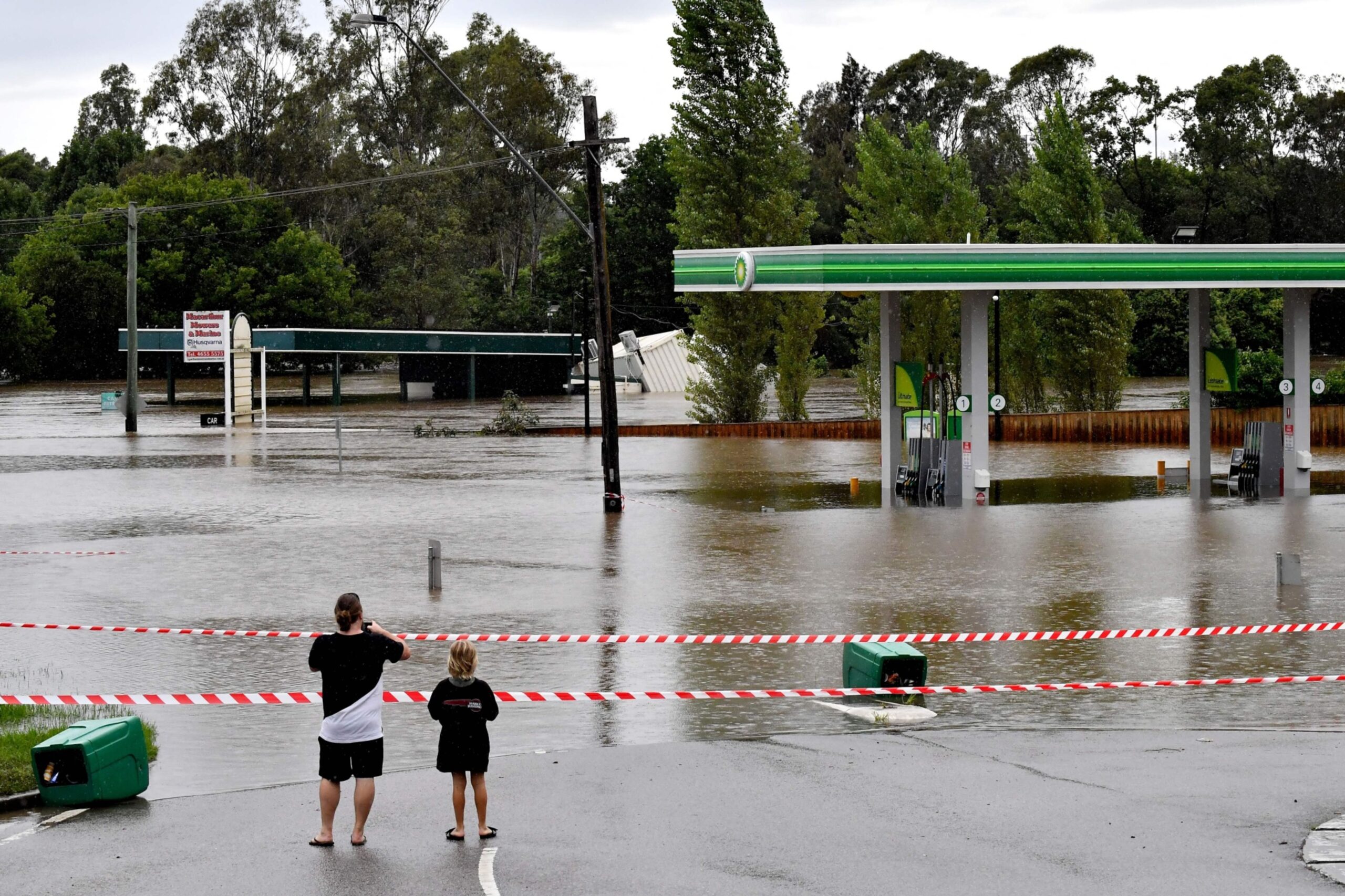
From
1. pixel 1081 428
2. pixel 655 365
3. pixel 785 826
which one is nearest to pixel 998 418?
pixel 1081 428

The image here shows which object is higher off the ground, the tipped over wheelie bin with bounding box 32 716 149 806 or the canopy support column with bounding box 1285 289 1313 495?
the canopy support column with bounding box 1285 289 1313 495

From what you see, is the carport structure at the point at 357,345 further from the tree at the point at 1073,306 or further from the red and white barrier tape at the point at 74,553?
the red and white barrier tape at the point at 74,553

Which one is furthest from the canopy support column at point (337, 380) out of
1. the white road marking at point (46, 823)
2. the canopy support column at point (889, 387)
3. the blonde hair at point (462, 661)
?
the blonde hair at point (462, 661)

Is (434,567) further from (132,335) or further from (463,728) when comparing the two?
(132,335)

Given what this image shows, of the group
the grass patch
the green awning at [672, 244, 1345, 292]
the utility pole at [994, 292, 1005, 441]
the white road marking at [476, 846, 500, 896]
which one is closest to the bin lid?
the grass patch

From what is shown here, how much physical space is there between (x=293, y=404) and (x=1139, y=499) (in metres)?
54.6

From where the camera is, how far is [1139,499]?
97.8 feet

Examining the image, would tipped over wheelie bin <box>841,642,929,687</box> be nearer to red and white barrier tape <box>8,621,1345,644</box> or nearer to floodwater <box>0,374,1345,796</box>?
floodwater <box>0,374,1345,796</box>

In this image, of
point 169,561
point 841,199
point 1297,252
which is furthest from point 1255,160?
point 169,561

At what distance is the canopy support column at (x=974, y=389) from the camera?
1160 inches

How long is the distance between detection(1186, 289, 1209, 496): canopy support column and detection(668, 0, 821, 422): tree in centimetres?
2302

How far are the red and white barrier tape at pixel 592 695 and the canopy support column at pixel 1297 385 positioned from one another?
1950 cm

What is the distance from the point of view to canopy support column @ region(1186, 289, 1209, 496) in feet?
104

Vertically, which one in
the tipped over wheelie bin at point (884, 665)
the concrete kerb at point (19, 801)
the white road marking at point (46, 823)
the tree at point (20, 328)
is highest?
the tree at point (20, 328)
